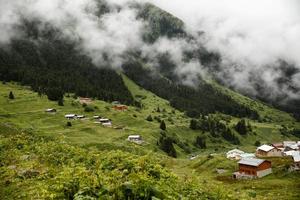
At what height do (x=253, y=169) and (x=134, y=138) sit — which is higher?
(x=134, y=138)

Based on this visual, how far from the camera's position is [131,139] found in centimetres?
17088

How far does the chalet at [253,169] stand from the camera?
117 m

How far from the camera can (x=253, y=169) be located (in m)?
118

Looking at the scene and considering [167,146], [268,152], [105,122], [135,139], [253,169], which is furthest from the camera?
[105,122]

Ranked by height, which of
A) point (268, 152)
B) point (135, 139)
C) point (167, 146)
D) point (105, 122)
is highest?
point (105, 122)

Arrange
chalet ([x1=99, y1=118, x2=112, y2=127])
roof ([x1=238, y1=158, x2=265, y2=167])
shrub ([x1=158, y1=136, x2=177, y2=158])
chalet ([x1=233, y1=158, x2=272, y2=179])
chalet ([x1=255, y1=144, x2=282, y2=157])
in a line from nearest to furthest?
chalet ([x1=233, y1=158, x2=272, y2=179])
roof ([x1=238, y1=158, x2=265, y2=167])
chalet ([x1=255, y1=144, x2=282, y2=157])
shrub ([x1=158, y1=136, x2=177, y2=158])
chalet ([x1=99, y1=118, x2=112, y2=127])

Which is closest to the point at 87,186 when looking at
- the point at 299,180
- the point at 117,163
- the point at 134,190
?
the point at 134,190

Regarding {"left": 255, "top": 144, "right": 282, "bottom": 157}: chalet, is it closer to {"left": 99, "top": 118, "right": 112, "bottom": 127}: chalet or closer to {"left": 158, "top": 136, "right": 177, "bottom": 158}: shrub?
{"left": 158, "top": 136, "right": 177, "bottom": 158}: shrub

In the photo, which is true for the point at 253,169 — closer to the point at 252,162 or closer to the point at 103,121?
the point at 252,162

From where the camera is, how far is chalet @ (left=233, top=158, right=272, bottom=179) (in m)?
117

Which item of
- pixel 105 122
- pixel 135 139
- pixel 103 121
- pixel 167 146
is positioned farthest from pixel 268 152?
pixel 103 121

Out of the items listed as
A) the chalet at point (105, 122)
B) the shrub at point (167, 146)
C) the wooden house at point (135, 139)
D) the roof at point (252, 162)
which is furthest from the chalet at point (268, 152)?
the chalet at point (105, 122)

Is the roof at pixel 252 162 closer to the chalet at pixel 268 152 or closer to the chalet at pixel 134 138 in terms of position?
the chalet at pixel 268 152

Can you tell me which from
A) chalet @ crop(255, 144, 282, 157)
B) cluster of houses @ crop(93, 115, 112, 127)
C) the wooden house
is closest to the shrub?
the wooden house
